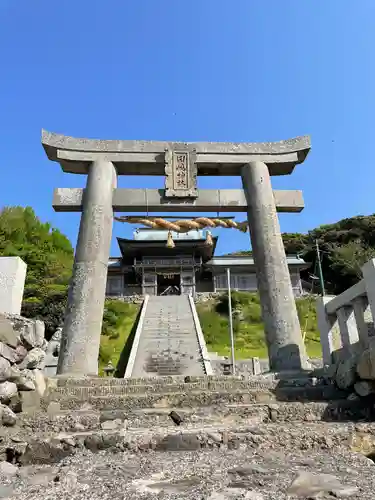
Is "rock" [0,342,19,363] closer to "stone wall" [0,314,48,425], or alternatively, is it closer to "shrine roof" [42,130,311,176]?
"stone wall" [0,314,48,425]

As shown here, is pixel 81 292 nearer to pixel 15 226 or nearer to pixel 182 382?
pixel 182 382

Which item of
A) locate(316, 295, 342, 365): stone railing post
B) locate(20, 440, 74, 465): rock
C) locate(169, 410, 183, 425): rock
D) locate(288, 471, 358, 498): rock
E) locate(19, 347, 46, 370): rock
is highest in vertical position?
locate(316, 295, 342, 365): stone railing post

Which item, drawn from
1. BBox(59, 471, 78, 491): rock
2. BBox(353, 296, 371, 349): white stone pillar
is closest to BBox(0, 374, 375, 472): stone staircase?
BBox(59, 471, 78, 491): rock

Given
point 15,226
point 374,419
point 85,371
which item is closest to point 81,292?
point 85,371

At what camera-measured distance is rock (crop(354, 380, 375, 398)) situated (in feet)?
14.6

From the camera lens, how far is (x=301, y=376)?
20.2 ft

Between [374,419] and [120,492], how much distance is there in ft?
10.2

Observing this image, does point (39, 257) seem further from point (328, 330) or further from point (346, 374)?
point (346, 374)

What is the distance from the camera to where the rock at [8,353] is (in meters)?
4.24

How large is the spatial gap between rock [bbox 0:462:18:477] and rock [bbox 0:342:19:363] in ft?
5.08

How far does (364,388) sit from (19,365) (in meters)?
4.17

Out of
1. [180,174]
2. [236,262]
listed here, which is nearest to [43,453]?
[180,174]

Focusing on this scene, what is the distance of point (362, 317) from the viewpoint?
5.50m

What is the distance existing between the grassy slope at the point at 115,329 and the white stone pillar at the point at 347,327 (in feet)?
54.2
